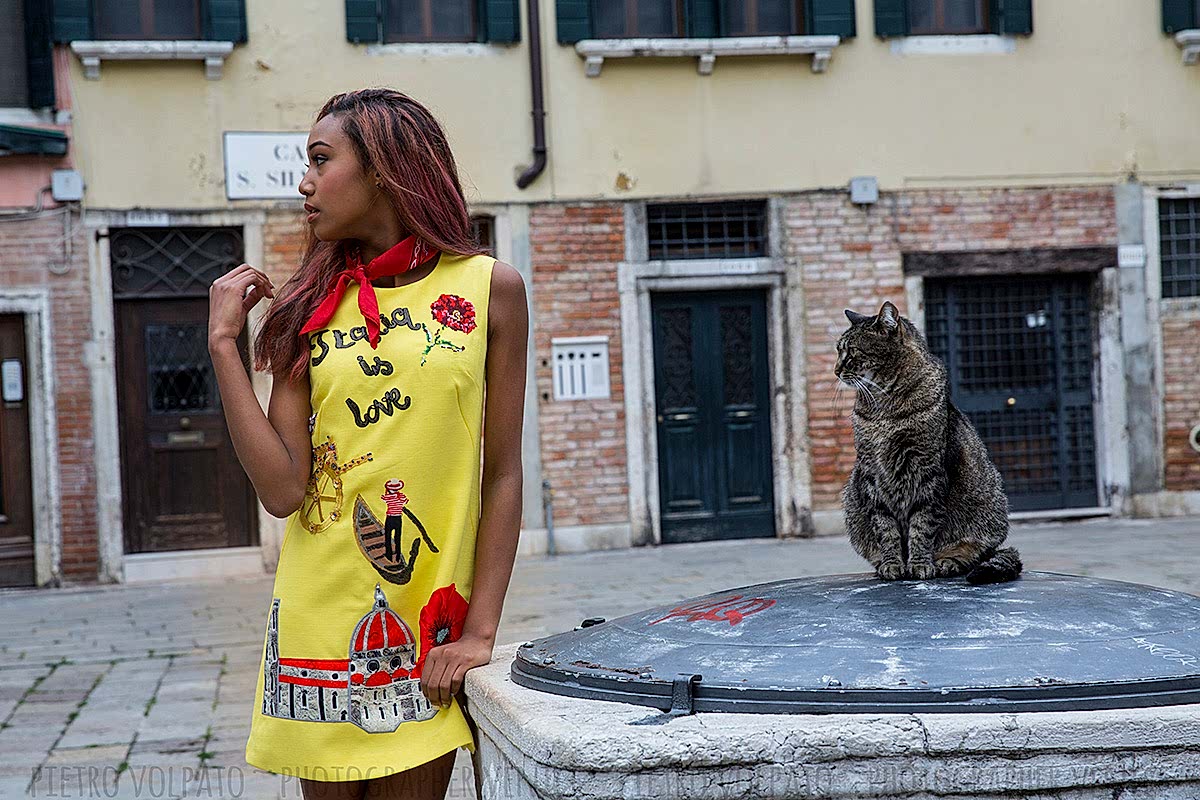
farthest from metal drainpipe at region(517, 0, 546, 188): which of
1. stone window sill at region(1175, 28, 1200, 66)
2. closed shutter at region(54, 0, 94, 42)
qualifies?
stone window sill at region(1175, 28, 1200, 66)

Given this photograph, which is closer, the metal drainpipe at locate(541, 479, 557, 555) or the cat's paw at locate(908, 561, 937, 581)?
the cat's paw at locate(908, 561, 937, 581)

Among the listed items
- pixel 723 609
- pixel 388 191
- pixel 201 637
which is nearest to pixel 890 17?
pixel 201 637

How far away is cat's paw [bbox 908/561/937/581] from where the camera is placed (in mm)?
2443

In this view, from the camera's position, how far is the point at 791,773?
187cm

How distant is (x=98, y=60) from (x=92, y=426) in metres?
2.75

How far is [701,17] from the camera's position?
11641mm

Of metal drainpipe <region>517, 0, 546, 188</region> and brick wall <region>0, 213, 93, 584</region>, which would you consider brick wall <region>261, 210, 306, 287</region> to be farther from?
metal drainpipe <region>517, 0, 546, 188</region>

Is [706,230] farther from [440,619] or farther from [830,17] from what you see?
[440,619]

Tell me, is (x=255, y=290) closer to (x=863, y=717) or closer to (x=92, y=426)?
(x=863, y=717)

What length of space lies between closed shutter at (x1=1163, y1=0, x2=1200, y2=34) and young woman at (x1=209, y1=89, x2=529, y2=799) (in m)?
11.6

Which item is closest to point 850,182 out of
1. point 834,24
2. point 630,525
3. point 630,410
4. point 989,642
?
point 834,24

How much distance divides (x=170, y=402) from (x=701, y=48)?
198 inches

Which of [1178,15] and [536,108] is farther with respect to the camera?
[1178,15]

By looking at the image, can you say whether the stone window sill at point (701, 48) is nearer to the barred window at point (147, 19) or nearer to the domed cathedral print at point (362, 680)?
the barred window at point (147, 19)
